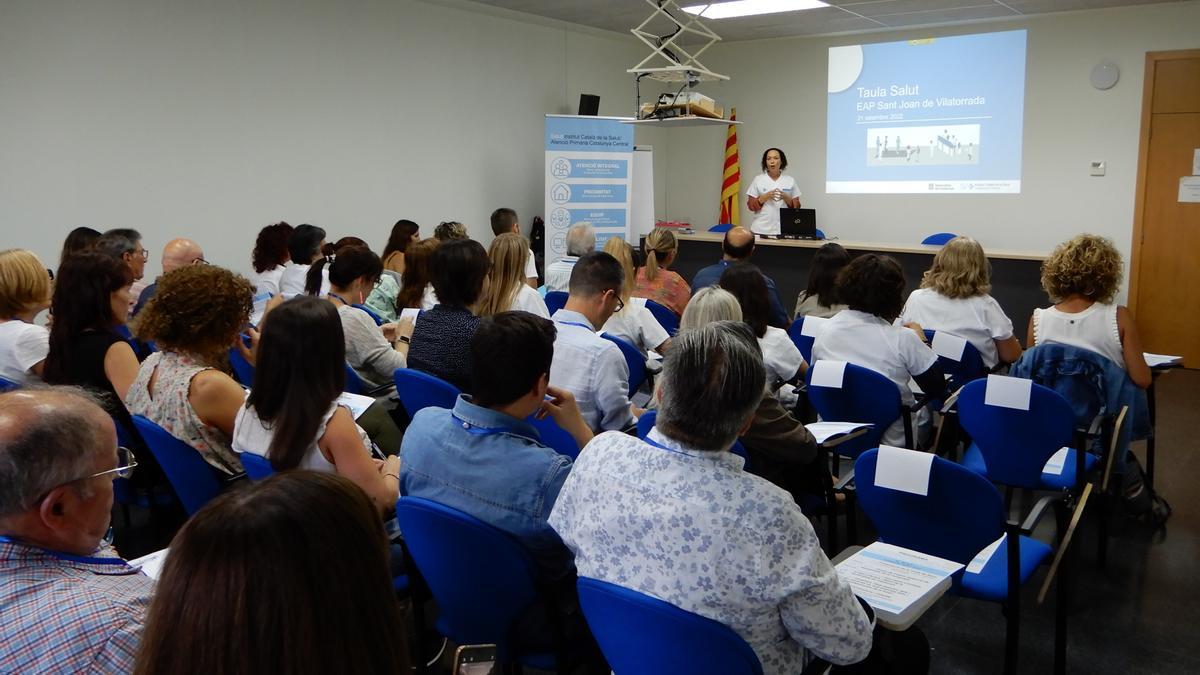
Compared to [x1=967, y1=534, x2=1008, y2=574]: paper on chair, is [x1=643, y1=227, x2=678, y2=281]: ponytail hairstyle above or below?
above

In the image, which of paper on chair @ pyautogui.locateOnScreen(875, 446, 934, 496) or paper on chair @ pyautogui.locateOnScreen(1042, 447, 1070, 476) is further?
paper on chair @ pyautogui.locateOnScreen(1042, 447, 1070, 476)

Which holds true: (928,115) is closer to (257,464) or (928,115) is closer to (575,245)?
(575,245)

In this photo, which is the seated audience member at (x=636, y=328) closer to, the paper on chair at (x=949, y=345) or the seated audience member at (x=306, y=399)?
the paper on chair at (x=949, y=345)

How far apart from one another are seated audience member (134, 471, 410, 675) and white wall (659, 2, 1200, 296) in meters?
9.15

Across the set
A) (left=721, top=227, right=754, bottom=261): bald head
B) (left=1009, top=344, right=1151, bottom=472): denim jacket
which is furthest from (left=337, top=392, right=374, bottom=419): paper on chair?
(left=721, top=227, right=754, bottom=261): bald head

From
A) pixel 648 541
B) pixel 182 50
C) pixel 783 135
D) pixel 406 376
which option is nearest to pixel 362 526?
pixel 648 541

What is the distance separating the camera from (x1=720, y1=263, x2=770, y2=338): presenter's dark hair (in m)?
3.81

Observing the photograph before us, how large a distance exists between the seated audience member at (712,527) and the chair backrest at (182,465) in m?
1.42

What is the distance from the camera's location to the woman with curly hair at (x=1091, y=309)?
3723mm

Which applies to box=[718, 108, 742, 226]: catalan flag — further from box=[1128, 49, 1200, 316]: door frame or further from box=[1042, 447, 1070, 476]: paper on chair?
box=[1042, 447, 1070, 476]: paper on chair

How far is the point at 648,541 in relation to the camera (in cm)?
171

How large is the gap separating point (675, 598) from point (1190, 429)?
5.44 metres

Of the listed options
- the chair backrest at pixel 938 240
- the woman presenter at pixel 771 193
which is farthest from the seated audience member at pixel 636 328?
the woman presenter at pixel 771 193

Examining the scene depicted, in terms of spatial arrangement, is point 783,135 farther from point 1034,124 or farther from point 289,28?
point 289,28
